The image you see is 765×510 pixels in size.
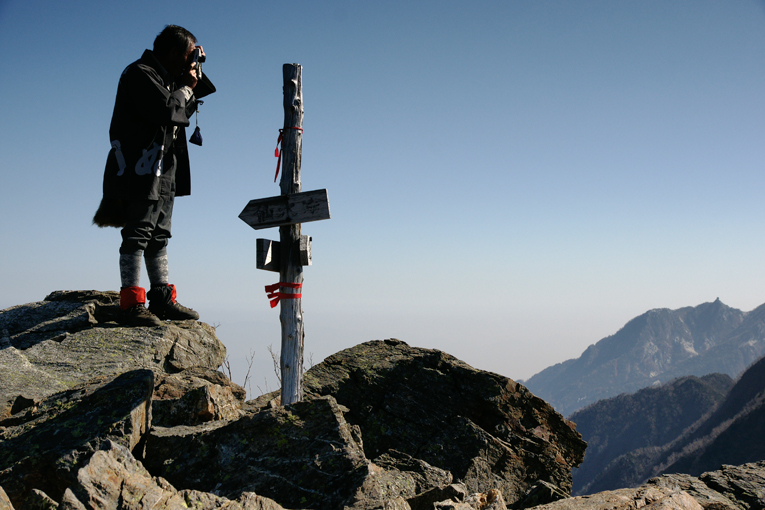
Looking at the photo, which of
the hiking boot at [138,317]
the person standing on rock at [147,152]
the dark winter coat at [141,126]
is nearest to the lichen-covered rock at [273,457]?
the hiking boot at [138,317]

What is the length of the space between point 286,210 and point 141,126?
2649 millimetres

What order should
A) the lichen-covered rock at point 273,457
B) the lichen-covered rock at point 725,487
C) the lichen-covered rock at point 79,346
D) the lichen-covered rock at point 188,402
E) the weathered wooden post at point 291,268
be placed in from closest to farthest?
the lichen-covered rock at point 273,457 → the lichen-covered rock at point 188,402 → the lichen-covered rock at point 725,487 → the lichen-covered rock at point 79,346 → the weathered wooden post at point 291,268

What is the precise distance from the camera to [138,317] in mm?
8453

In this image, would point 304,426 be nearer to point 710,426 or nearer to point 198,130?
point 198,130

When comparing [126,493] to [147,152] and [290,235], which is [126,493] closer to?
[290,235]

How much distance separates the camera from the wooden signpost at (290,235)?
7680 millimetres

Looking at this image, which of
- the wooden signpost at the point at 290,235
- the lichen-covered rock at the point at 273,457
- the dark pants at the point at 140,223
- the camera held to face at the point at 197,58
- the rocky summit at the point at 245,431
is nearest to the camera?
the rocky summit at the point at 245,431

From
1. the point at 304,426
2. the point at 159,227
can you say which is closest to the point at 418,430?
the point at 304,426

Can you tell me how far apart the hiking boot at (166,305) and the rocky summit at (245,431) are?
0.63 feet

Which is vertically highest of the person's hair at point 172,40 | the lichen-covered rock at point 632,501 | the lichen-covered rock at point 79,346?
the person's hair at point 172,40

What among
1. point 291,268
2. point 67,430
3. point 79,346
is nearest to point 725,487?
point 291,268

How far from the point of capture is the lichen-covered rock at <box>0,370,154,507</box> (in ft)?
15.8

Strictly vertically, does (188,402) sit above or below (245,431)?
above

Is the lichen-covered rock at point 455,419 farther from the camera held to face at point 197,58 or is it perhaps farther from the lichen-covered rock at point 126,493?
the camera held to face at point 197,58
